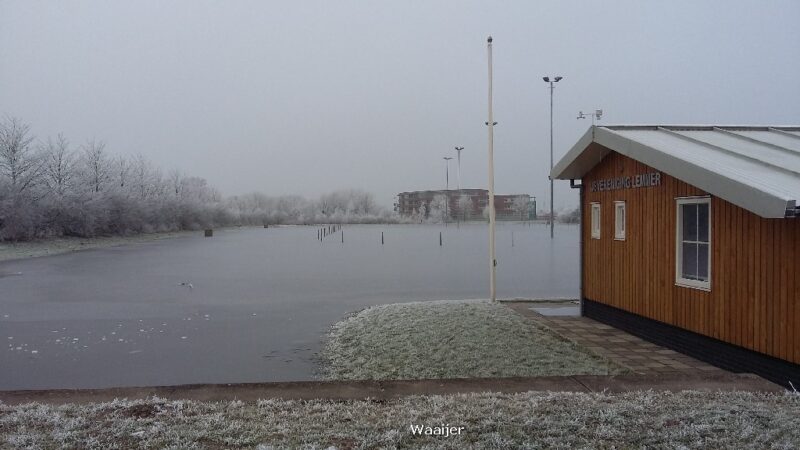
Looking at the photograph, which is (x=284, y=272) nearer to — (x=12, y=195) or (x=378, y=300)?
(x=378, y=300)

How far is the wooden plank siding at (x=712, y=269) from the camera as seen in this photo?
6.73m

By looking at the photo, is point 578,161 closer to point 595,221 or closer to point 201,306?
point 595,221

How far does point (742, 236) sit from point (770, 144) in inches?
114

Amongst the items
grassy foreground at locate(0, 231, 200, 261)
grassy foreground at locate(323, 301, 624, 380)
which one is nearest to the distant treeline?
grassy foreground at locate(0, 231, 200, 261)

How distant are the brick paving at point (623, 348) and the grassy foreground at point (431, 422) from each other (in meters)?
1.98

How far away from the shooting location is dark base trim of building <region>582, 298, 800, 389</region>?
675 centimetres

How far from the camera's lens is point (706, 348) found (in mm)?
8023

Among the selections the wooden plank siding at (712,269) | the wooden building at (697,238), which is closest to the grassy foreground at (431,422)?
the wooden plank siding at (712,269)

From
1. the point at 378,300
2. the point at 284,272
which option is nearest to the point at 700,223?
the point at 378,300

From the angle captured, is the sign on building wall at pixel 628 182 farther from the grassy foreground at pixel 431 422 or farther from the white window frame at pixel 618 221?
the grassy foreground at pixel 431 422

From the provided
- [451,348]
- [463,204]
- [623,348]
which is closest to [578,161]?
[623,348]

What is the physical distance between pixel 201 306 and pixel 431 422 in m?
11.8

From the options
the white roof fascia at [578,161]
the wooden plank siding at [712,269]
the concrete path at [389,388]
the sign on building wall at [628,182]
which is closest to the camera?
the concrete path at [389,388]

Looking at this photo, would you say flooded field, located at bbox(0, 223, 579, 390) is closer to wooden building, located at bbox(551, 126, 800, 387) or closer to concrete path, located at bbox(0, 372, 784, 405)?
concrete path, located at bbox(0, 372, 784, 405)
